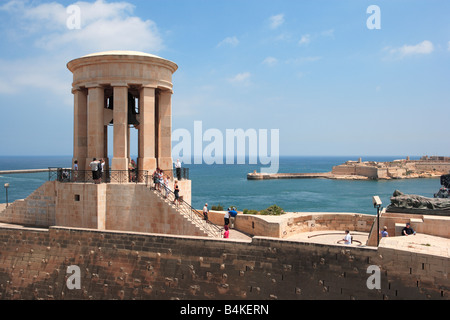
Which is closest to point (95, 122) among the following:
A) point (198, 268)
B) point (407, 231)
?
point (198, 268)

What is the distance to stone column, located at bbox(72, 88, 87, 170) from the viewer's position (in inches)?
564

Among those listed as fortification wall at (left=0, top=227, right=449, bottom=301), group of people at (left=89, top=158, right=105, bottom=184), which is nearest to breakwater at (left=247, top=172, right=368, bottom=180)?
group of people at (left=89, top=158, right=105, bottom=184)

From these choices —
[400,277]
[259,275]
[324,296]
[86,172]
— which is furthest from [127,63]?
[400,277]

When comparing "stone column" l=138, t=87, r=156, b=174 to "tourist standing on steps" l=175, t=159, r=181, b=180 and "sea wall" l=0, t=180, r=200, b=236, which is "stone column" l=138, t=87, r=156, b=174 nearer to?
"tourist standing on steps" l=175, t=159, r=181, b=180

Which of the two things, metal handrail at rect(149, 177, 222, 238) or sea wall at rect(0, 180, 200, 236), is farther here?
sea wall at rect(0, 180, 200, 236)

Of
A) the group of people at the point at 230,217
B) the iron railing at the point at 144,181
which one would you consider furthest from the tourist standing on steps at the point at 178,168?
the group of people at the point at 230,217

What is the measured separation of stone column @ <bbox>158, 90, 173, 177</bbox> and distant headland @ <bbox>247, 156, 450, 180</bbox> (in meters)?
77.9

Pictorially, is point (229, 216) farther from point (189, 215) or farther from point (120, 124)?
point (120, 124)

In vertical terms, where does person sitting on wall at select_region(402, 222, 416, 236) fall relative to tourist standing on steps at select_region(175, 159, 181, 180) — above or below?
below

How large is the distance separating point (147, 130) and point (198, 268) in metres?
6.35

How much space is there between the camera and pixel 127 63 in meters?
13.3

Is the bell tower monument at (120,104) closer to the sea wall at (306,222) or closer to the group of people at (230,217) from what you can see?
the group of people at (230,217)

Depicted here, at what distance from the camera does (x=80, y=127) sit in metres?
14.4

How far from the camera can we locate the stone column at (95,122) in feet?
44.7
